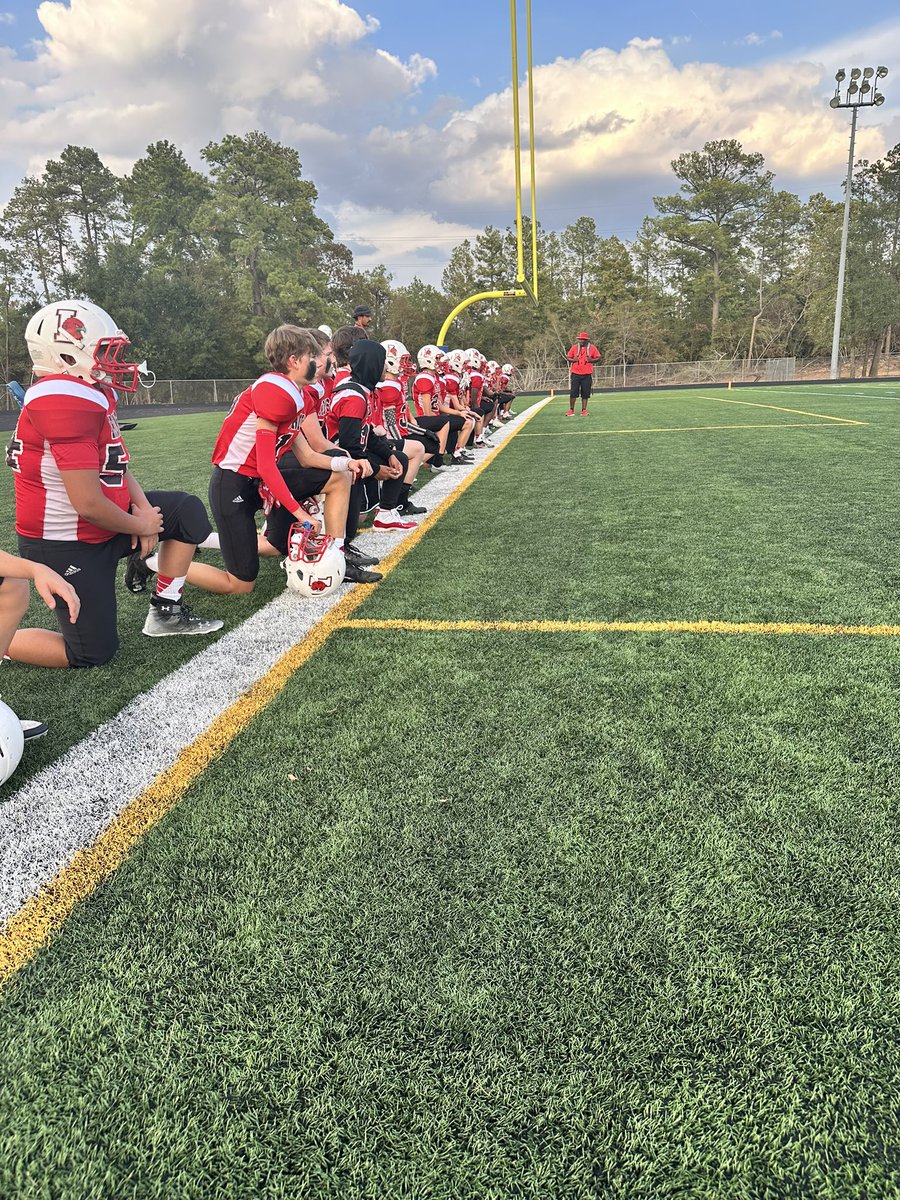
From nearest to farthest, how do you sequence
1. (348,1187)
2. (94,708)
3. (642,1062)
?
1. (348,1187)
2. (642,1062)
3. (94,708)

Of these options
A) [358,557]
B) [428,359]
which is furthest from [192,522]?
[428,359]

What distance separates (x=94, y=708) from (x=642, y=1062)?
221 centimetres

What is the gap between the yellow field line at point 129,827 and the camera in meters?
1.62

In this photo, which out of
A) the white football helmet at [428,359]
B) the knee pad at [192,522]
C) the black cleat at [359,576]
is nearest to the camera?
the knee pad at [192,522]

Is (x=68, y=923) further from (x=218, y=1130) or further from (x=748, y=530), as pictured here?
(x=748, y=530)

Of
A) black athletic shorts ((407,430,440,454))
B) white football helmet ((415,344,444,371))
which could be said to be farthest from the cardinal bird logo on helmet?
white football helmet ((415,344,444,371))

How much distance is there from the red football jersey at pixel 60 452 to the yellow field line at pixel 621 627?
1233 millimetres

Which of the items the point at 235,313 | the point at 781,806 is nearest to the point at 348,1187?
the point at 781,806

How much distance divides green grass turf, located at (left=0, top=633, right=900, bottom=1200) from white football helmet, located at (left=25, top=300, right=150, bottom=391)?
1641 millimetres

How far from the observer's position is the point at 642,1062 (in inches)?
50.0

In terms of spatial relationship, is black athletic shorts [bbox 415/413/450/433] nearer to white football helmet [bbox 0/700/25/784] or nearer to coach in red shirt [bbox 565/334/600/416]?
white football helmet [bbox 0/700/25/784]

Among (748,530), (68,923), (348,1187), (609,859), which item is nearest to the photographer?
(348,1187)

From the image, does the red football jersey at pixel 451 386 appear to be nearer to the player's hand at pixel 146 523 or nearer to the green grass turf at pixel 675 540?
the green grass turf at pixel 675 540

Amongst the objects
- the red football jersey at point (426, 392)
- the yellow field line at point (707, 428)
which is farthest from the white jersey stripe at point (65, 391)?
the yellow field line at point (707, 428)
